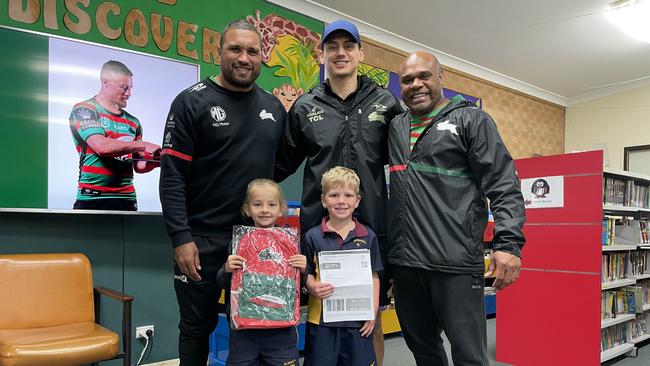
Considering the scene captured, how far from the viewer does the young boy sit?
1865 millimetres

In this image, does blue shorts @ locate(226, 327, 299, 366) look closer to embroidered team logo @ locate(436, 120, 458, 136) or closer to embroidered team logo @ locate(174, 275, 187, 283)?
embroidered team logo @ locate(174, 275, 187, 283)

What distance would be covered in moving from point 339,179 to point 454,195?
47cm

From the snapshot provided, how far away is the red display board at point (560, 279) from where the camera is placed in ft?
11.5

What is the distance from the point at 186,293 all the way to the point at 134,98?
1842mm

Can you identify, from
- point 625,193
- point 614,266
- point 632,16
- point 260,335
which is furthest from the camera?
point 632,16

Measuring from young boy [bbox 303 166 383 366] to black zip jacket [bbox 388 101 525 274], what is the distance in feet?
0.59

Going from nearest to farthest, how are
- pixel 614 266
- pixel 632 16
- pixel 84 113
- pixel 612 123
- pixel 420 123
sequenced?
pixel 420 123 < pixel 84 113 < pixel 614 266 < pixel 632 16 < pixel 612 123

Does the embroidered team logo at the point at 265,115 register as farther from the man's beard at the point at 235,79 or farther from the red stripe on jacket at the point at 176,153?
the red stripe on jacket at the point at 176,153

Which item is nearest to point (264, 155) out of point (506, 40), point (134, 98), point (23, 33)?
point (134, 98)

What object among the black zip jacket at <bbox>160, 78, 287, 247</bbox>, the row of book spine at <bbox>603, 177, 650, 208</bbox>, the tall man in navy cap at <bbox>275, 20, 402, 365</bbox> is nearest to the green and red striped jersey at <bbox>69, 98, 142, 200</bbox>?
the black zip jacket at <bbox>160, 78, 287, 247</bbox>

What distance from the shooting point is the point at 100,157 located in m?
3.09

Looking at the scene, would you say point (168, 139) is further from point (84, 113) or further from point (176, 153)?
point (84, 113)

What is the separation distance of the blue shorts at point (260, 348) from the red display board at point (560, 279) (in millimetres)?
2676

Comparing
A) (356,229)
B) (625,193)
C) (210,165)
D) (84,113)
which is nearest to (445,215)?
(356,229)
